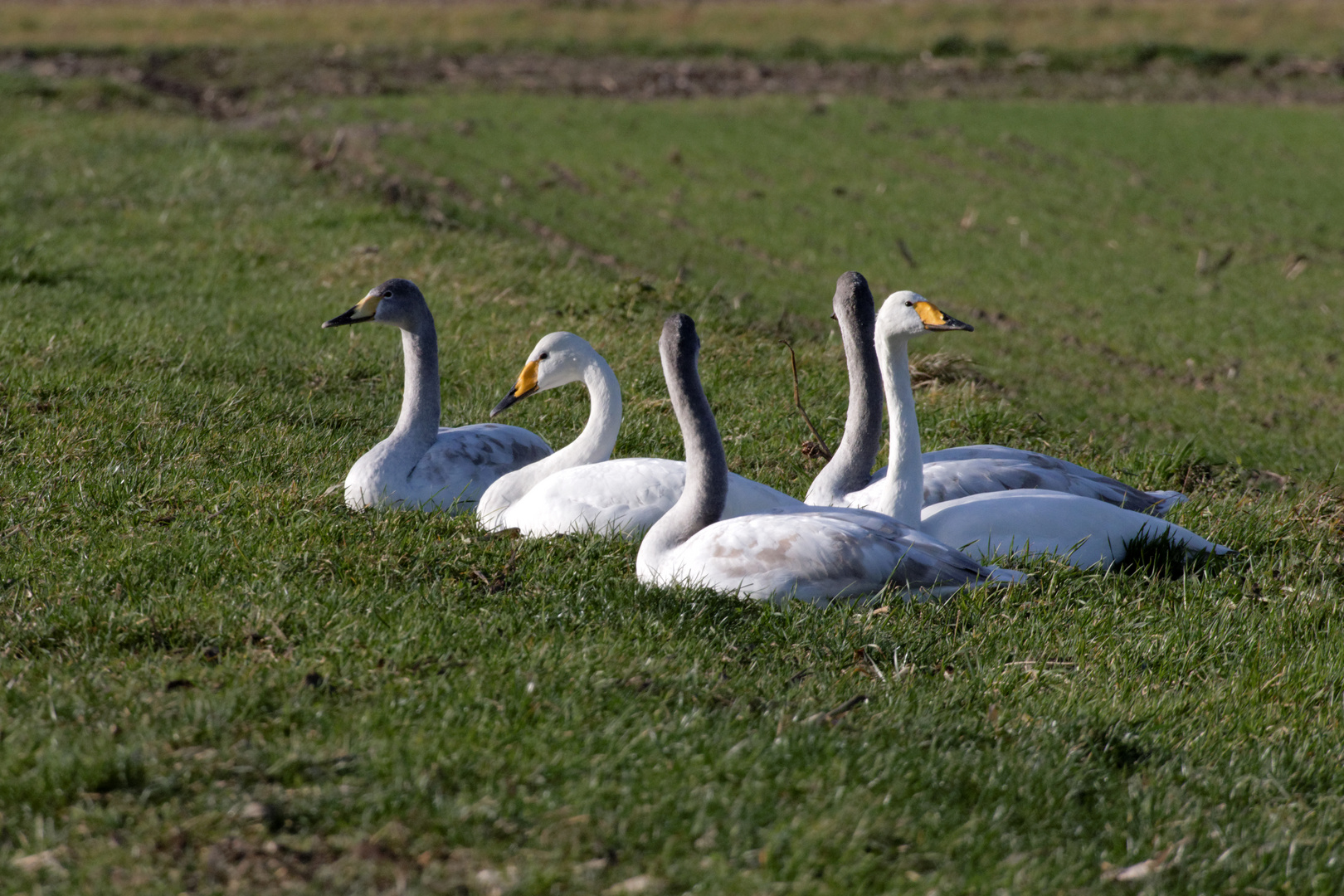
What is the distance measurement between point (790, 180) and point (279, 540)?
64.1 feet

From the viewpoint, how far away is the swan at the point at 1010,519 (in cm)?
584

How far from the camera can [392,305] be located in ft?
23.3

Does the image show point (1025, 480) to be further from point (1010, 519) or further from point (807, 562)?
point (807, 562)

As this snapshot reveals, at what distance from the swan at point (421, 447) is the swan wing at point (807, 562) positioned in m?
1.64

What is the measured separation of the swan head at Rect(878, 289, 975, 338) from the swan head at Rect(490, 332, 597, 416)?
1.60 meters

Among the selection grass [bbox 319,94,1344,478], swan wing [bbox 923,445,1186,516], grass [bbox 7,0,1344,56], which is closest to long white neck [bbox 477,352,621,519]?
swan wing [bbox 923,445,1186,516]

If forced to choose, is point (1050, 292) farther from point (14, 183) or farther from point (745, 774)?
point (745, 774)

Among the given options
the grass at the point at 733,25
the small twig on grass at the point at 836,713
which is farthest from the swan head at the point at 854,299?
the grass at the point at 733,25

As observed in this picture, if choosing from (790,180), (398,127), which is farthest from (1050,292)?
(398,127)

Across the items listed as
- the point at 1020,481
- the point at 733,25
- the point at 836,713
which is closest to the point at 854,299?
the point at 1020,481

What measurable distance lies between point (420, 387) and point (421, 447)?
0.42m

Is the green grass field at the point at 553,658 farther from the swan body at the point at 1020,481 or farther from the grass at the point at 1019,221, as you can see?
the grass at the point at 1019,221

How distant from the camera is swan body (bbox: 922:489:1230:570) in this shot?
582 centimetres

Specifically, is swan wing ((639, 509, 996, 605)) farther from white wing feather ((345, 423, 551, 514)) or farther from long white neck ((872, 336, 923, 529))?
white wing feather ((345, 423, 551, 514))
